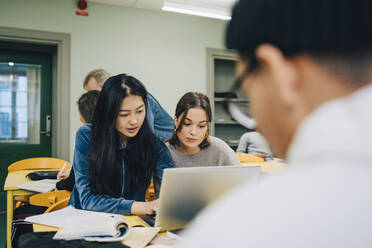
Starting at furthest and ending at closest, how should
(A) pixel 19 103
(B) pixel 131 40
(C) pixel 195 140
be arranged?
(B) pixel 131 40 < (A) pixel 19 103 < (C) pixel 195 140

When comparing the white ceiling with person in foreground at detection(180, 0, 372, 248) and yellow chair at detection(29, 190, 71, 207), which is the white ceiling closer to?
yellow chair at detection(29, 190, 71, 207)

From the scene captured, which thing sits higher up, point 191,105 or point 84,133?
point 191,105

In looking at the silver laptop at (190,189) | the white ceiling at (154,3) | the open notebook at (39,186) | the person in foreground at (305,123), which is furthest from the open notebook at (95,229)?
the white ceiling at (154,3)

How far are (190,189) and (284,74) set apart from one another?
0.98 metres

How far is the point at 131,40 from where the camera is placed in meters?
4.50

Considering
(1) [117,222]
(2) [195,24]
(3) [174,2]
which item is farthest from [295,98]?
(2) [195,24]

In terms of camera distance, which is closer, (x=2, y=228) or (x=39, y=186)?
(x=39, y=186)

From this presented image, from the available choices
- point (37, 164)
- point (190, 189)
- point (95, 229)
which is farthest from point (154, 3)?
point (95, 229)

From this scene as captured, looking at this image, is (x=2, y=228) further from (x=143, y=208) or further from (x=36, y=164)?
(x=143, y=208)

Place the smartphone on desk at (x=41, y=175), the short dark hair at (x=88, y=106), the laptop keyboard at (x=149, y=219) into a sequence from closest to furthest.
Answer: the laptop keyboard at (x=149, y=219), the short dark hair at (x=88, y=106), the smartphone on desk at (x=41, y=175)

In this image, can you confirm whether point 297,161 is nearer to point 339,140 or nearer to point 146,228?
point 339,140

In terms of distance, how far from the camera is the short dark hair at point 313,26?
331 millimetres

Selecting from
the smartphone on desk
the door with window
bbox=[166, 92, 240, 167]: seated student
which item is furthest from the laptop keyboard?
the door with window

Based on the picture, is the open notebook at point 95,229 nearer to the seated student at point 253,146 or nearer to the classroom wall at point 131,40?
the classroom wall at point 131,40
